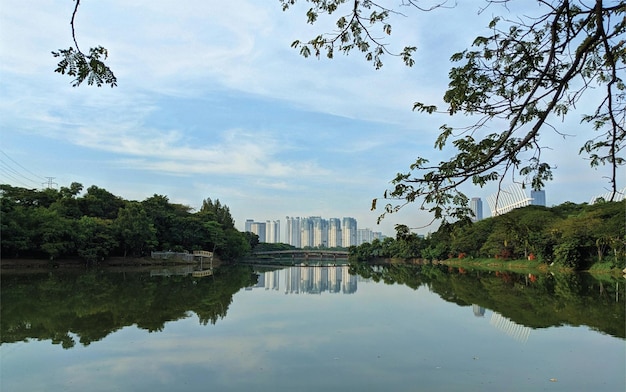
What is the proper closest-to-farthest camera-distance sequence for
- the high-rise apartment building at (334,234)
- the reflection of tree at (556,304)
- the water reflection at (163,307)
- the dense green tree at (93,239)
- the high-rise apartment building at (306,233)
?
the water reflection at (163,307) < the reflection of tree at (556,304) < the dense green tree at (93,239) < the high-rise apartment building at (334,234) < the high-rise apartment building at (306,233)

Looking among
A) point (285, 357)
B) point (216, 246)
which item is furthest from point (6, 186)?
point (285, 357)

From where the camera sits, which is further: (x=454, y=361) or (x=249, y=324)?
(x=249, y=324)

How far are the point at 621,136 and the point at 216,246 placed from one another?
4044 cm

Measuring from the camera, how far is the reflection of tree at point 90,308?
Answer: 7.83m

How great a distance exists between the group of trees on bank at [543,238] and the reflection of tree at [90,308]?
5335mm

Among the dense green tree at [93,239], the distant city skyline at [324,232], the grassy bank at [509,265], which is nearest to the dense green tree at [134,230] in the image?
the dense green tree at [93,239]

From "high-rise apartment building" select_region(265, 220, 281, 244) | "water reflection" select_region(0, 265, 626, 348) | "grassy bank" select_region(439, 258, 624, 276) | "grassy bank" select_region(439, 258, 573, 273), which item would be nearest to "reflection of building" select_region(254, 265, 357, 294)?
"water reflection" select_region(0, 265, 626, 348)

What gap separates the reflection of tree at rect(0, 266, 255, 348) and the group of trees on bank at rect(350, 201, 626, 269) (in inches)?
210

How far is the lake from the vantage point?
5062 mm

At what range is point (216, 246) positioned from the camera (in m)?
→ 41.6

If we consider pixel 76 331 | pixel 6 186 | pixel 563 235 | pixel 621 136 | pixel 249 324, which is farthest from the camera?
pixel 6 186

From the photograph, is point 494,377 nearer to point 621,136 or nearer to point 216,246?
point 621,136

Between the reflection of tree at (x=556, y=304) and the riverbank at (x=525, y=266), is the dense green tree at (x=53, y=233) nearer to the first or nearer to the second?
the reflection of tree at (x=556, y=304)

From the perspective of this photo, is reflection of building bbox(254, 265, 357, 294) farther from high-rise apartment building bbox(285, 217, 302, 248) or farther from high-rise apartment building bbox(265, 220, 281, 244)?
high-rise apartment building bbox(265, 220, 281, 244)
